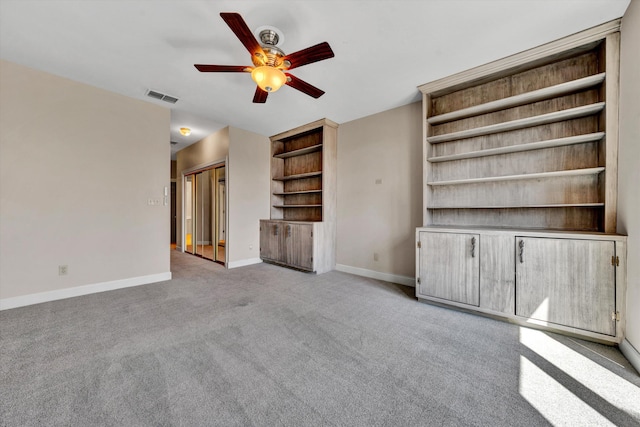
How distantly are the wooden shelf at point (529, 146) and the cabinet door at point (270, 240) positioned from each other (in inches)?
121

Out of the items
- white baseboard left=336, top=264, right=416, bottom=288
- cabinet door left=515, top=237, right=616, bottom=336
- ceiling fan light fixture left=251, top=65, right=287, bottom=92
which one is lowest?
white baseboard left=336, top=264, right=416, bottom=288

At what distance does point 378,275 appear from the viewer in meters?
4.03

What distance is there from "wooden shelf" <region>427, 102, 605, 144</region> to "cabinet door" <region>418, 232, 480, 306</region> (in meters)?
1.22

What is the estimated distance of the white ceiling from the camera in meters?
1.97

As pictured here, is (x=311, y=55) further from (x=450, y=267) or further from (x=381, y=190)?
(x=450, y=267)

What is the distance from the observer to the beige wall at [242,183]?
4785 millimetres

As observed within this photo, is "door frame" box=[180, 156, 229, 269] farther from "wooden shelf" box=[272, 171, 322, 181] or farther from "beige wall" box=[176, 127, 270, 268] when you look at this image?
"wooden shelf" box=[272, 171, 322, 181]

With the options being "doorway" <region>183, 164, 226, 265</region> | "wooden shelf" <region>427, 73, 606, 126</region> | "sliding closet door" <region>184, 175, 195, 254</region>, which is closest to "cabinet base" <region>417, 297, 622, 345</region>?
"wooden shelf" <region>427, 73, 606, 126</region>

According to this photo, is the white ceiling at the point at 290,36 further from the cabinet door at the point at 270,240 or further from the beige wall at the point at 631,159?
the cabinet door at the point at 270,240

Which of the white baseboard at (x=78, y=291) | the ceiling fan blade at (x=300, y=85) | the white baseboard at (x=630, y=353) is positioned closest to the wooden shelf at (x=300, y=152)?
the ceiling fan blade at (x=300, y=85)

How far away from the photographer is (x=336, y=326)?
2.36m

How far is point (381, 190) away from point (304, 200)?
69.4 inches

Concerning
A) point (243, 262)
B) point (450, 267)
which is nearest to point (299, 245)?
point (243, 262)

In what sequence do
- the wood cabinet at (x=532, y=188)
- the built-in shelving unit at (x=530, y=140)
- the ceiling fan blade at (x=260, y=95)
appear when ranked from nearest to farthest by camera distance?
the wood cabinet at (x=532, y=188) → the built-in shelving unit at (x=530, y=140) → the ceiling fan blade at (x=260, y=95)
